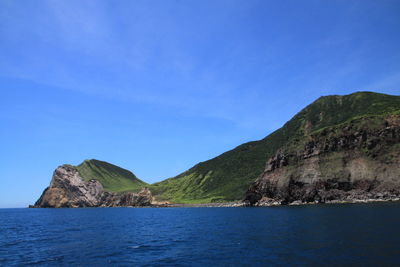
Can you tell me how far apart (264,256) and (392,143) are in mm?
138144

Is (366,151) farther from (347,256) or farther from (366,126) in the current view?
(347,256)

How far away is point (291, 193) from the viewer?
169 metres

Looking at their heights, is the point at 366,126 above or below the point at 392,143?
above

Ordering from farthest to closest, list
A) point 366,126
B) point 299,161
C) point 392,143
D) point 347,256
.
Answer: point 299,161 → point 366,126 → point 392,143 → point 347,256

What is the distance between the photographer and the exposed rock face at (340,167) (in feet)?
454

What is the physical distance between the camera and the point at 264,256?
3841 cm

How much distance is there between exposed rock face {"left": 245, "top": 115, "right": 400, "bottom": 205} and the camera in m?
138

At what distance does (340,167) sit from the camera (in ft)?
508

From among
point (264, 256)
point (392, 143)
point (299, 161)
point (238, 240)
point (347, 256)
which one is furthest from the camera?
point (299, 161)

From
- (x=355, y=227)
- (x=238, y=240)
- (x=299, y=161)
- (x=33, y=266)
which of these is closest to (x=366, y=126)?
(x=299, y=161)

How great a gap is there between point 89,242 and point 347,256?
45.4m


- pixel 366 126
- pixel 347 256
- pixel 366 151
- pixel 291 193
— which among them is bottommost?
pixel 347 256

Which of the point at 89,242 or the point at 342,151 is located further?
the point at 342,151

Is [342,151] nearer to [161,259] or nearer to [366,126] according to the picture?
[366,126]
